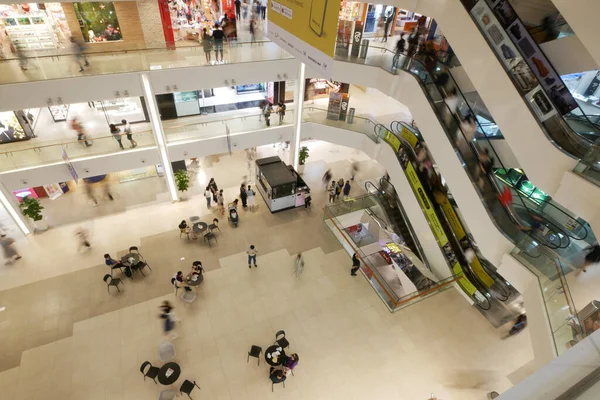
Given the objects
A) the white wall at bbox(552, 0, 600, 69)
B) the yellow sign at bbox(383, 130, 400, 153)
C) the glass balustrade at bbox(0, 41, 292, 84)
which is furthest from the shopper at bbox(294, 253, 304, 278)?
the white wall at bbox(552, 0, 600, 69)

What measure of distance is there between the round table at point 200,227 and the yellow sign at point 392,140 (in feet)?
24.4

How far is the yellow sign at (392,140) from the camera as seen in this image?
38.9 feet

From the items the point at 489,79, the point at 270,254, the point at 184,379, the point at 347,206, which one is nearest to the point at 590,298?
the point at 489,79

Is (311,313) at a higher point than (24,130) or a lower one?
lower

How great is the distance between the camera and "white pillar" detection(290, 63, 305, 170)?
12828mm

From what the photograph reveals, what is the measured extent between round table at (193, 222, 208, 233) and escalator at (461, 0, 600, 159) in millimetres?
9929

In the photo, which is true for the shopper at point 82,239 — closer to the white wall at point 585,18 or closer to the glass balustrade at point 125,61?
the glass balustrade at point 125,61

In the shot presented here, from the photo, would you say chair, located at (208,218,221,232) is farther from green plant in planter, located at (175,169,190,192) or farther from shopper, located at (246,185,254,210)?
green plant in planter, located at (175,169,190,192)

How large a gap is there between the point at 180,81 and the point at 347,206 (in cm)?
759

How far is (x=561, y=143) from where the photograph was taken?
19.9 feet

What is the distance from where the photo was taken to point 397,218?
1353 cm

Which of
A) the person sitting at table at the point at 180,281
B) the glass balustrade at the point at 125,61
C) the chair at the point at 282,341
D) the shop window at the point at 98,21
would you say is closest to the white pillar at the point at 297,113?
the glass balustrade at the point at 125,61

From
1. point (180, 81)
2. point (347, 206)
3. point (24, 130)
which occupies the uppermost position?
point (180, 81)

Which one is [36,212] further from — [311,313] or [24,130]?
[311,313]
